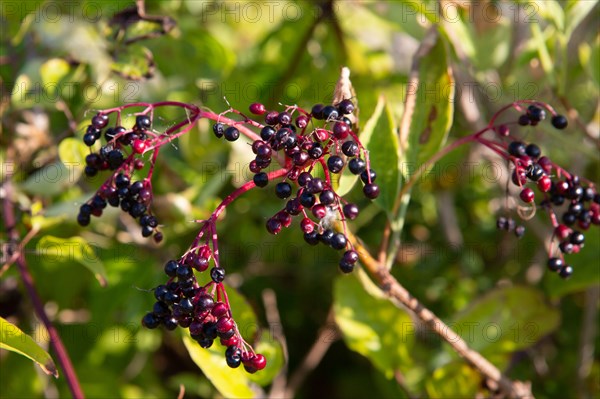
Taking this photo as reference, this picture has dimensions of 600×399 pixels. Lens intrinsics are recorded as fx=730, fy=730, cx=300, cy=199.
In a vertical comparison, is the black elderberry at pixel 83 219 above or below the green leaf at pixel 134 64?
below

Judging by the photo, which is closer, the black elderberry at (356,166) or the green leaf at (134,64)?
the black elderberry at (356,166)

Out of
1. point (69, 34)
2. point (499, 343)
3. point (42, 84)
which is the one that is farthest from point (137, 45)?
point (499, 343)

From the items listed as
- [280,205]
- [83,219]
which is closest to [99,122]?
[83,219]

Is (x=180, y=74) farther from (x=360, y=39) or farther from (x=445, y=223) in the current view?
(x=445, y=223)

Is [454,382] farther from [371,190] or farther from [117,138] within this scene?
[117,138]

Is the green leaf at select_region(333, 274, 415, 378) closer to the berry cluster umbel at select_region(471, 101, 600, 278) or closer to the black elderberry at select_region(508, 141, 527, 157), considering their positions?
the berry cluster umbel at select_region(471, 101, 600, 278)

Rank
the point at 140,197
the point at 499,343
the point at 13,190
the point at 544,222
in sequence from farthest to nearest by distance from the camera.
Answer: the point at 544,222 → the point at 13,190 → the point at 499,343 → the point at 140,197

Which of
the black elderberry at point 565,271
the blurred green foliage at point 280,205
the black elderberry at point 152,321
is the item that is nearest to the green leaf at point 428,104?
the blurred green foliage at point 280,205

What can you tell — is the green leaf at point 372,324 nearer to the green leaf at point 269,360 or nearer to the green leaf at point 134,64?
the green leaf at point 269,360
